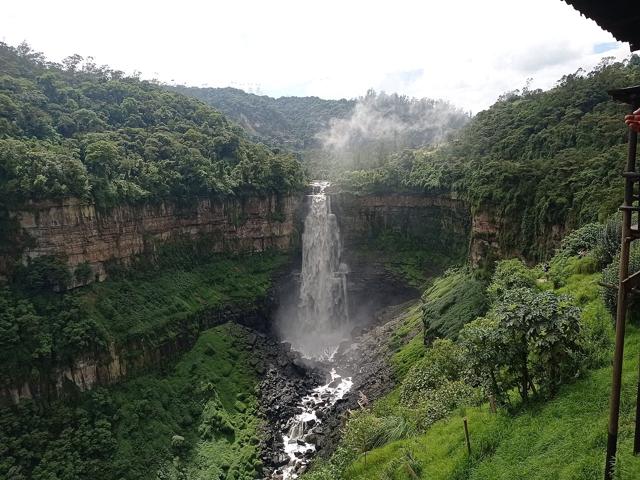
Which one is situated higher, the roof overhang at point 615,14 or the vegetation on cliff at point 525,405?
the roof overhang at point 615,14

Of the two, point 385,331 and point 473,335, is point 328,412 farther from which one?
point 473,335

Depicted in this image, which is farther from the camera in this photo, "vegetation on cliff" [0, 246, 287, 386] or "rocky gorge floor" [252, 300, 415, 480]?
"rocky gorge floor" [252, 300, 415, 480]

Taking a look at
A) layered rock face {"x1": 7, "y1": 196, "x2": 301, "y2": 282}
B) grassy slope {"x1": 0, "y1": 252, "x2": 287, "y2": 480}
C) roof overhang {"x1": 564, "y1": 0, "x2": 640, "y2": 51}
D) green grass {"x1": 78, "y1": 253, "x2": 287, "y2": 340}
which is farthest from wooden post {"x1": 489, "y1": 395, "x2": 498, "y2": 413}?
layered rock face {"x1": 7, "y1": 196, "x2": 301, "y2": 282}

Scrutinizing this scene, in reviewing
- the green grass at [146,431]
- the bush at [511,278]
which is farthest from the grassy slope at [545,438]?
the green grass at [146,431]

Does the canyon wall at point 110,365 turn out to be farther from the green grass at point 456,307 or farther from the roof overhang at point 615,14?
the roof overhang at point 615,14

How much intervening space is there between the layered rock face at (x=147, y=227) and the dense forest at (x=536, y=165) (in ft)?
35.9

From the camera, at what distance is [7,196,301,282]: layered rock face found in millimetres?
32375

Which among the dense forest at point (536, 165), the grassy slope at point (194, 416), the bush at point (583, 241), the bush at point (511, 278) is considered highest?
the dense forest at point (536, 165)

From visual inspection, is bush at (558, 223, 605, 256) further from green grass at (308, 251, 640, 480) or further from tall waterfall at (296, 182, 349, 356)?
tall waterfall at (296, 182, 349, 356)

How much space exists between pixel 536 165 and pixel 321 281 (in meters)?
25.4

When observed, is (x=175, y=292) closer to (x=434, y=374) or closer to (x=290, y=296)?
(x=290, y=296)

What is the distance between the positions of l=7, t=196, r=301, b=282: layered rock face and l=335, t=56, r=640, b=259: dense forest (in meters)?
10.9

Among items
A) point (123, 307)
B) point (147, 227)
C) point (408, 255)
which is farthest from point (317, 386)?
point (408, 255)

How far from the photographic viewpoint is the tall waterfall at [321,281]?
159ft
